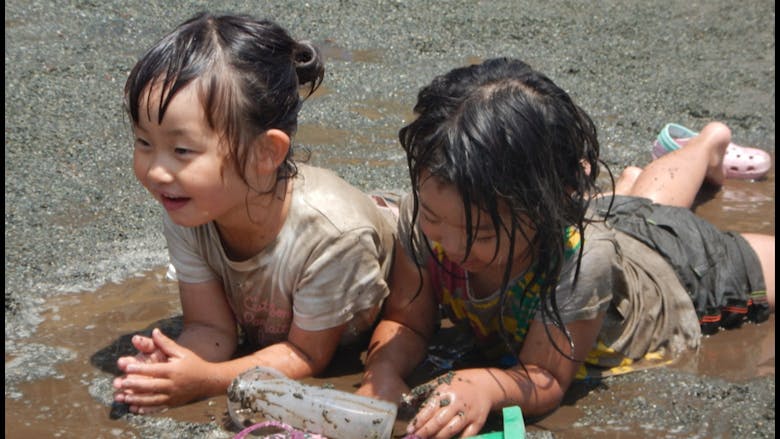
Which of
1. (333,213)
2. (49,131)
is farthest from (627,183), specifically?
(49,131)

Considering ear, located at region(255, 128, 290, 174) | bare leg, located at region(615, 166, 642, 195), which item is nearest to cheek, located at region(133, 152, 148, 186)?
ear, located at region(255, 128, 290, 174)

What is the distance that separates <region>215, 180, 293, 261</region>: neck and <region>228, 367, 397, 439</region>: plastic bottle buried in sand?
1.39 feet

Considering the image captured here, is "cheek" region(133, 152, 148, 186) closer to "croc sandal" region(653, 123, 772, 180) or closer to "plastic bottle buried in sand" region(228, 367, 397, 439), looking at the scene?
"plastic bottle buried in sand" region(228, 367, 397, 439)

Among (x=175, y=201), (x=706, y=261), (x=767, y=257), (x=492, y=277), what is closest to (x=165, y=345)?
(x=175, y=201)

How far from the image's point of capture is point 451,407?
8.82 ft

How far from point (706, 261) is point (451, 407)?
1.42m

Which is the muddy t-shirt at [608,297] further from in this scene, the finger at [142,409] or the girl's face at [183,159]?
the finger at [142,409]

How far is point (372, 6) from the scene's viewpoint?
7254mm

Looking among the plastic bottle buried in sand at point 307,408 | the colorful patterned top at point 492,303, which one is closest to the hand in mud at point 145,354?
the plastic bottle buried in sand at point 307,408

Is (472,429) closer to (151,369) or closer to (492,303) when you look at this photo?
(492,303)

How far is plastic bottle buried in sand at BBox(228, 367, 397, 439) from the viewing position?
271cm

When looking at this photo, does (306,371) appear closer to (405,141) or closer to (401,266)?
(401,266)

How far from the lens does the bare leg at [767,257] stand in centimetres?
374

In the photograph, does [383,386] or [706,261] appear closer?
[383,386]
